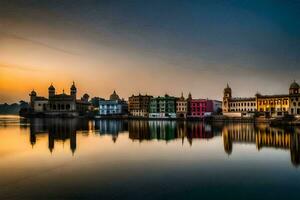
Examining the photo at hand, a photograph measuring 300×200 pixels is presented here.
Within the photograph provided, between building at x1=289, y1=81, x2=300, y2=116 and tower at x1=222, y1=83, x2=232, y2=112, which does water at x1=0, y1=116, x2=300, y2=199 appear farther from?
tower at x1=222, y1=83, x2=232, y2=112

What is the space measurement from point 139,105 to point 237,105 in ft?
124

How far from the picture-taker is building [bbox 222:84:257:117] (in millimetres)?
88812

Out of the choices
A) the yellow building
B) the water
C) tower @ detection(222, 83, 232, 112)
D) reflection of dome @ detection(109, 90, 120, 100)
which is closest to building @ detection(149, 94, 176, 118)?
tower @ detection(222, 83, 232, 112)

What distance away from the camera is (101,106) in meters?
131

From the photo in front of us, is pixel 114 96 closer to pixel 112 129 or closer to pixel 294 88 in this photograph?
→ pixel 294 88

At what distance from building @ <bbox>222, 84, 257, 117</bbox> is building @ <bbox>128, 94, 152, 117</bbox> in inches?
1218

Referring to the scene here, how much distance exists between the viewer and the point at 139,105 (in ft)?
379

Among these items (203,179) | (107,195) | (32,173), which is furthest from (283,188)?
(32,173)

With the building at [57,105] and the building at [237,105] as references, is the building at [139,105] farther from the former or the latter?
the building at [57,105]

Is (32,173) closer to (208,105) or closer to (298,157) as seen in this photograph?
(298,157)

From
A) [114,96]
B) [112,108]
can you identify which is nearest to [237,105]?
[112,108]

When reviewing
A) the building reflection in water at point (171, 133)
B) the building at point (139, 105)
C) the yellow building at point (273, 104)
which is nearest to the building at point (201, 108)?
the yellow building at point (273, 104)

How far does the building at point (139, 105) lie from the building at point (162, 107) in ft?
15.3

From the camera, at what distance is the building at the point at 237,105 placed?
291 feet
